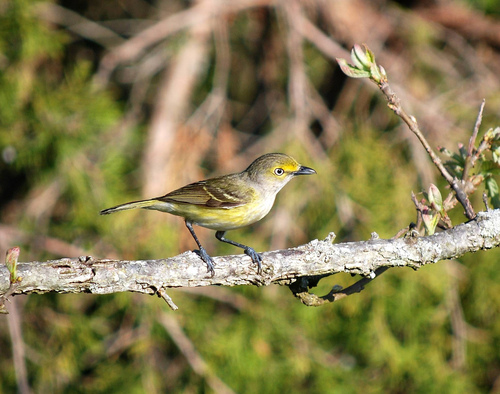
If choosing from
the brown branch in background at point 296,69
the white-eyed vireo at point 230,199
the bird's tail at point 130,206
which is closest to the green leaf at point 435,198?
the white-eyed vireo at point 230,199

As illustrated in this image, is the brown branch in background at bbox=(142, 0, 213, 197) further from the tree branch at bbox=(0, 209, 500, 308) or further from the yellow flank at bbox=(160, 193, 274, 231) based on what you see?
the tree branch at bbox=(0, 209, 500, 308)

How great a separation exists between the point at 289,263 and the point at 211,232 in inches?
122

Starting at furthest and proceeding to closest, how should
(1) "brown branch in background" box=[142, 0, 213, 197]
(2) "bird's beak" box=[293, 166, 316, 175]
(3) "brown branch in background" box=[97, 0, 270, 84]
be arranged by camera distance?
(3) "brown branch in background" box=[97, 0, 270, 84] < (1) "brown branch in background" box=[142, 0, 213, 197] < (2) "bird's beak" box=[293, 166, 316, 175]

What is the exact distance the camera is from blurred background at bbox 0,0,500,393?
5.16 m

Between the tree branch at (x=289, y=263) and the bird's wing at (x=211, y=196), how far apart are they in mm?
1389

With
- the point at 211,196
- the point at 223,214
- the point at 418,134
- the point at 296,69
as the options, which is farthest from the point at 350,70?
the point at 296,69

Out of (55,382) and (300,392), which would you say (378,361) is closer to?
(300,392)

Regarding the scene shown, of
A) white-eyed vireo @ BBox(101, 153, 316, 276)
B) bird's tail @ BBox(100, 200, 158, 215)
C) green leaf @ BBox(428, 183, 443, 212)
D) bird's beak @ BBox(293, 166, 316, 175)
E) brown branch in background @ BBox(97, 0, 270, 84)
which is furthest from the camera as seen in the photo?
brown branch in background @ BBox(97, 0, 270, 84)

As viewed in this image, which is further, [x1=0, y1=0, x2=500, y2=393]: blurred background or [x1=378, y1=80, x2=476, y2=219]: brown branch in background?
[x1=0, y1=0, x2=500, y2=393]: blurred background

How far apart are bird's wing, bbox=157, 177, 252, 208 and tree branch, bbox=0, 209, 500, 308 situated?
1.39 metres

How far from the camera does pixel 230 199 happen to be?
414cm

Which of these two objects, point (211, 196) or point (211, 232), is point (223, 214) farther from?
point (211, 232)

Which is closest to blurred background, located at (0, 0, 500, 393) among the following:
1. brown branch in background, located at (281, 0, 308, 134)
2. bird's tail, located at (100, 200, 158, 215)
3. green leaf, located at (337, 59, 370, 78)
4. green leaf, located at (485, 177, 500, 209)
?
brown branch in background, located at (281, 0, 308, 134)

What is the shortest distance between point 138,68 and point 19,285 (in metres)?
4.01
